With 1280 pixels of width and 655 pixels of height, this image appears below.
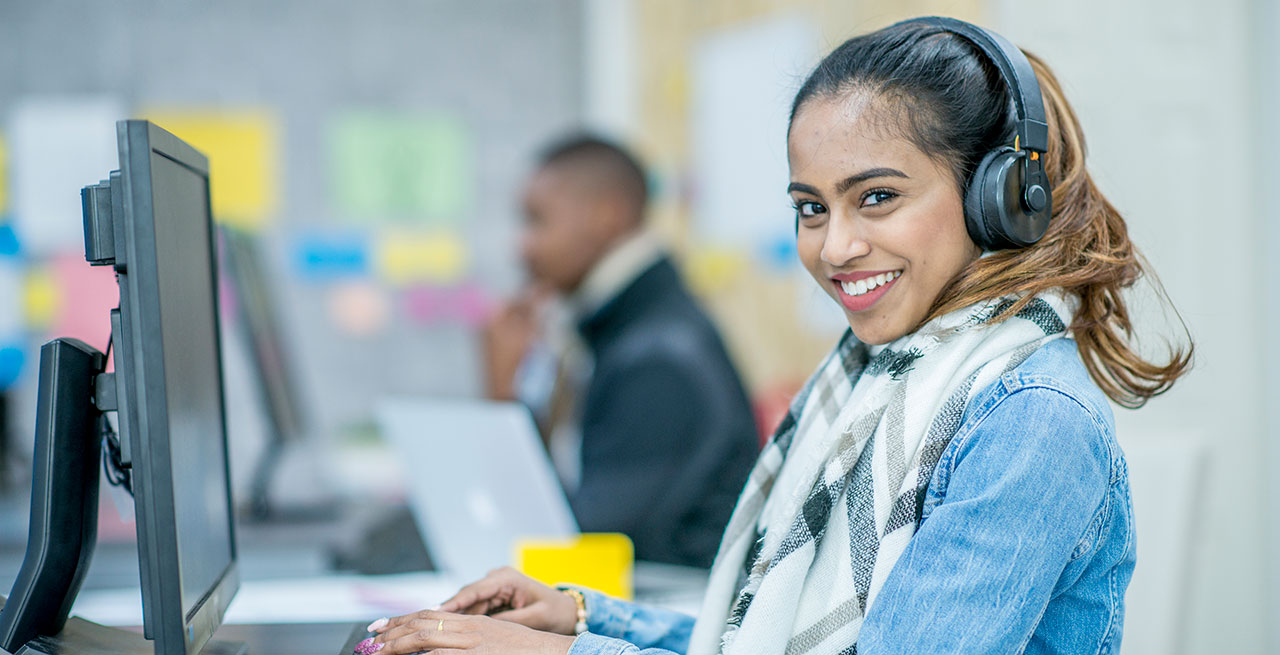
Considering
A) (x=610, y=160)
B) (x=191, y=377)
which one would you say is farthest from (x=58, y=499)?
(x=610, y=160)

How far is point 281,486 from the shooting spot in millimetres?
2148

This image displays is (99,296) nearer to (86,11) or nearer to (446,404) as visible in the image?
(86,11)

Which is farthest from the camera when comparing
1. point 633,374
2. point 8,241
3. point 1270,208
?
point 8,241

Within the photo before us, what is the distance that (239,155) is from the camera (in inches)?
108

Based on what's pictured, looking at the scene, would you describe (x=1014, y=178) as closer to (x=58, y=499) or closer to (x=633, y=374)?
(x=58, y=499)

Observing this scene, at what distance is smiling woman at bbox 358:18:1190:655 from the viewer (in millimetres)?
701

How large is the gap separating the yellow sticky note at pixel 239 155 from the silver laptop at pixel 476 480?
1.51 meters

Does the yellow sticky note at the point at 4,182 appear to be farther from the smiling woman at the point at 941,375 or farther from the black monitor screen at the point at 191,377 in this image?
the smiling woman at the point at 941,375

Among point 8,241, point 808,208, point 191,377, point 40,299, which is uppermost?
point 808,208

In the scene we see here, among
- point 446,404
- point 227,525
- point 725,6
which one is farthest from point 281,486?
point 725,6

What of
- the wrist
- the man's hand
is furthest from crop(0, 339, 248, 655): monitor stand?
the man's hand

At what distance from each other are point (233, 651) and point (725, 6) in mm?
2091

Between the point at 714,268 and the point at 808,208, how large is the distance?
1.93m

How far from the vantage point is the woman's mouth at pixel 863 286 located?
0.83 m
